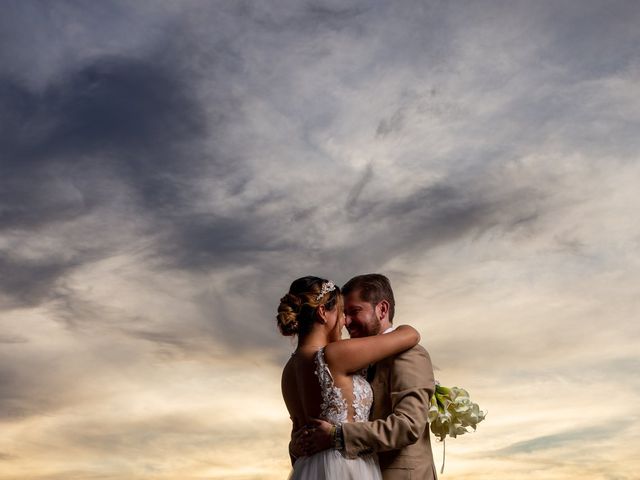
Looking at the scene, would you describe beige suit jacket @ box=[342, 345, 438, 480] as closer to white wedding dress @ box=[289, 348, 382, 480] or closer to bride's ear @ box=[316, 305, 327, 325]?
white wedding dress @ box=[289, 348, 382, 480]

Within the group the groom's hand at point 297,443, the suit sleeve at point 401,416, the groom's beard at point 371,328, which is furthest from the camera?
the groom's beard at point 371,328

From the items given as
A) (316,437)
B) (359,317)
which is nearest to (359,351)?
(359,317)

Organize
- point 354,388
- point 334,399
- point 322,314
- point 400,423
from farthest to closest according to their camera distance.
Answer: point 322,314, point 354,388, point 334,399, point 400,423

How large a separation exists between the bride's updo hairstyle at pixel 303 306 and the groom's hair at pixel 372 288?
14.3 inches

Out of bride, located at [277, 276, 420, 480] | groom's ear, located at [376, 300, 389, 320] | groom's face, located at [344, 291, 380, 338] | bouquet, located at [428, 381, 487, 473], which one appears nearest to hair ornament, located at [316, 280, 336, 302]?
bride, located at [277, 276, 420, 480]

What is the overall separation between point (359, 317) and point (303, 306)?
2.25 ft

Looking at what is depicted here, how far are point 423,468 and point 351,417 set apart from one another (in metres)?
0.91

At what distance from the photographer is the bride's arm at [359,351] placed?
8.89 meters

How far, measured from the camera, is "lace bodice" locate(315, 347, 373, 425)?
29.2 feet

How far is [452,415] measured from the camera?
9703 mm

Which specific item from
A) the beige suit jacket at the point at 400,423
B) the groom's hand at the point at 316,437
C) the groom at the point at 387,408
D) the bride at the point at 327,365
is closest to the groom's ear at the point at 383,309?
the groom at the point at 387,408

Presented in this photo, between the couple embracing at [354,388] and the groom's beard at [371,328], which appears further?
the groom's beard at [371,328]

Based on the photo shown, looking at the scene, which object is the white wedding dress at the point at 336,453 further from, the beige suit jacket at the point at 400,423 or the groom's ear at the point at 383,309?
the groom's ear at the point at 383,309

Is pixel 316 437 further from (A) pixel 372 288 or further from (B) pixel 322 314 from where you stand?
(A) pixel 372 288
